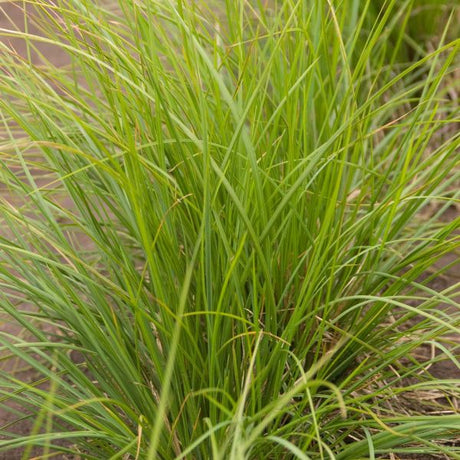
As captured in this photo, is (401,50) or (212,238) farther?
(401,50)

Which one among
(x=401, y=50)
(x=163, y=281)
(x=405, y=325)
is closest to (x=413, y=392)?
(x=405, y=325)

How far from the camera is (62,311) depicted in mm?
1529

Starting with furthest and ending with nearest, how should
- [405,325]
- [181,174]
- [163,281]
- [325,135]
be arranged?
[405,325]
[325,135]
[181,174]
[163,281]

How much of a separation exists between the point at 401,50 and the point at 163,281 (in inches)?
71.2

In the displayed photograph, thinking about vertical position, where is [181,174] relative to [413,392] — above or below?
above

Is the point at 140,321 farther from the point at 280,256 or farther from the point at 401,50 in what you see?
the point at 401,50

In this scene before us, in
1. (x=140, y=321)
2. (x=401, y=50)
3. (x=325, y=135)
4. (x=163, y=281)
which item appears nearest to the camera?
(x=140, y=321)

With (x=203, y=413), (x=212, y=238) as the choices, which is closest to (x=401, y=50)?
(x=212, y=238)

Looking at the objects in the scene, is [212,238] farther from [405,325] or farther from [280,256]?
[405,325]

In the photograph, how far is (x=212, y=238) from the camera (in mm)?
1549

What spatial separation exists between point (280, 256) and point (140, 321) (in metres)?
0.41

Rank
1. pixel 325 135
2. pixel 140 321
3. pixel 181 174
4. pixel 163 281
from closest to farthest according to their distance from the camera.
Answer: pixel 140 321 → pixel 163 281 → pixel 181 174 → pixel 325 135

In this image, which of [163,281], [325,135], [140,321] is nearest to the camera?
[140,321]

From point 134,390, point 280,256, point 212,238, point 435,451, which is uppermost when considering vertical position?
point 212,238
